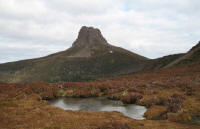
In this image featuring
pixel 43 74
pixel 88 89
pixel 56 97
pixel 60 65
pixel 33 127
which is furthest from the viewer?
pixel 60 65

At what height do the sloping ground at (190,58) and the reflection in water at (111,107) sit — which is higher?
the sloping ground at (190,58)

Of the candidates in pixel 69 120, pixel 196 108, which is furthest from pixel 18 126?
pixel 196 108

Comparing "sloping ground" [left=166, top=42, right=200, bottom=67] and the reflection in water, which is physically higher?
"sloping ground" [left=166, top=42, right=200, bottom=67]

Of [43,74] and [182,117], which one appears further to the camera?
[43,74]

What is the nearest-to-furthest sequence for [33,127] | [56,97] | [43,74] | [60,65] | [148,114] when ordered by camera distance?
[33,127] → [148,114] → [56,97] → [43,74] → [60,65]

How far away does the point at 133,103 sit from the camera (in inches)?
1561

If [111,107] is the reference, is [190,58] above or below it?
above

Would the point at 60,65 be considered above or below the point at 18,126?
above

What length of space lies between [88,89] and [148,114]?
27663 mm

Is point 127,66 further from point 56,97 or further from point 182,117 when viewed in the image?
point 182,117

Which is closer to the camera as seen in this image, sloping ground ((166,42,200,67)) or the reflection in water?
the reflection in water

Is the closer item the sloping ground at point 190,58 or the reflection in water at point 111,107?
the reflection in water at point 111,107

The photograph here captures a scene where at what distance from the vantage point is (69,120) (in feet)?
76.2

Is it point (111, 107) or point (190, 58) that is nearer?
point (111, 107)
